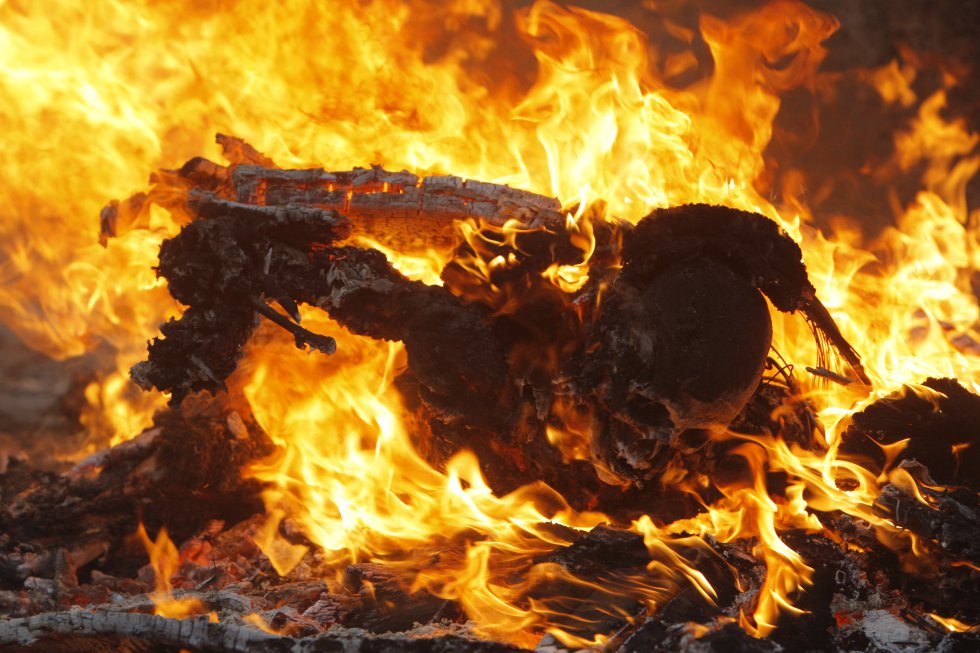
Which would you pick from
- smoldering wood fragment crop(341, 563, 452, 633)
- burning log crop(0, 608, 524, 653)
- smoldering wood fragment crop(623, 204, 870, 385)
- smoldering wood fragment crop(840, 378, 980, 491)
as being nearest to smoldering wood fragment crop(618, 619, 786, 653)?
burning log crop(0, 608, 524, 653)

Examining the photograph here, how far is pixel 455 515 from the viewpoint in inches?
192

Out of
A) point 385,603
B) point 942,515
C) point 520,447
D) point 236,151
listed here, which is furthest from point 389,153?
point 942,515

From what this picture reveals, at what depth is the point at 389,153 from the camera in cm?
741

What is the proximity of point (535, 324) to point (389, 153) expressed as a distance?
343cm

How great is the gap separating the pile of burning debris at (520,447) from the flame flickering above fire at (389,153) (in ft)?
0.99

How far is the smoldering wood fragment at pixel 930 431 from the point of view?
4.52 meters

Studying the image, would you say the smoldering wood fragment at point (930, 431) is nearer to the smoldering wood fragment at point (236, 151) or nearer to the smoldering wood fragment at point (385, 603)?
the smoldering wood fragment at point (385, 603)

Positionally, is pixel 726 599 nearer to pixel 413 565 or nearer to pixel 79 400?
pixel 413 565

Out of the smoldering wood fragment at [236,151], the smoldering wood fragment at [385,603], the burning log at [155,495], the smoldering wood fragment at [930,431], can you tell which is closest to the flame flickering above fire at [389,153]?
the smoldering wood fragment at [930,431]

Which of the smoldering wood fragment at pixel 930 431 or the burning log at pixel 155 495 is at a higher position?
the smoldering wood fragment at pixel 930 431

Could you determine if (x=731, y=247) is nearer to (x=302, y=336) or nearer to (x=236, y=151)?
(x=302, y=336)

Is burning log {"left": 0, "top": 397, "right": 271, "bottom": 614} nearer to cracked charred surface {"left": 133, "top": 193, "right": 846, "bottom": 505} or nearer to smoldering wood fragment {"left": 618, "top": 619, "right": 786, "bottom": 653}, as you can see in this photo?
cracked charred surface {"left": 133, "top": 193, "right": 846, "bottom": 505}

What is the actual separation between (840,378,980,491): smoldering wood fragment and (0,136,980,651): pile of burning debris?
15 millimetres

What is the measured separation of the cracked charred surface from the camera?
420cm
